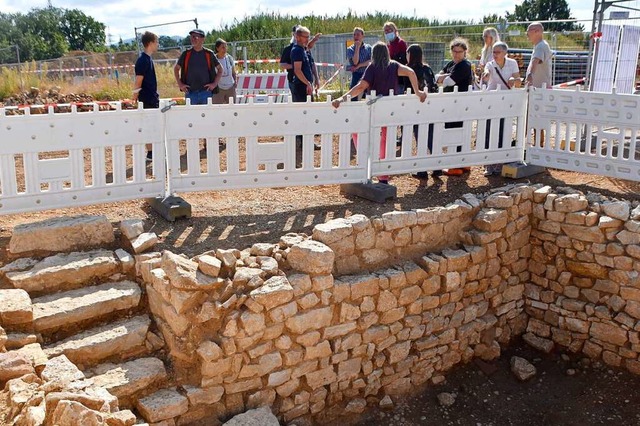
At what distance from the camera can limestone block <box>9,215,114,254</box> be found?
20.4ft

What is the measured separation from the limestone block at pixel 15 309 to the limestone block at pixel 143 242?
3.59 ft

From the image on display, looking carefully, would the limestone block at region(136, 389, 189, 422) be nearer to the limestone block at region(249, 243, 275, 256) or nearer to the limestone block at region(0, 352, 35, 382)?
the limestone block at region(0, 352, 35, 382)

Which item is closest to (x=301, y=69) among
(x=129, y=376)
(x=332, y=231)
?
(x=332, y=231)

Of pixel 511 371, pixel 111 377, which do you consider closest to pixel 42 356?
pixel 111 377

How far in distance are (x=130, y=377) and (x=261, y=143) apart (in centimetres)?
332

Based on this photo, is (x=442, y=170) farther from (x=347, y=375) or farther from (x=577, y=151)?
(x=347, y=375)

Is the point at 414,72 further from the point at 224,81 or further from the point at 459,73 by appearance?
the point at 224,81

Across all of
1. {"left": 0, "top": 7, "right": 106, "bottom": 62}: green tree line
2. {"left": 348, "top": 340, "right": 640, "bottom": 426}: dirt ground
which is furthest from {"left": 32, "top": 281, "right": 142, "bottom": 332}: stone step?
{"left": 0, "top": 7, "right": 106, "bottom": 62}: green tree line

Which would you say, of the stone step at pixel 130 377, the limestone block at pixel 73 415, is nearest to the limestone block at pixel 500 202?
the stone step at pixel 130 377

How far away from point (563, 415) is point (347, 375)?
2.57 metres

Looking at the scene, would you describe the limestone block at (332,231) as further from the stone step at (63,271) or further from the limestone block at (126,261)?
the stone step at (63,271)

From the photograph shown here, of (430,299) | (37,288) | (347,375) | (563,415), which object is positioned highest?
(37,288)

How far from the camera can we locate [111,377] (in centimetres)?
548

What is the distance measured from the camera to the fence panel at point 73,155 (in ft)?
21.3
